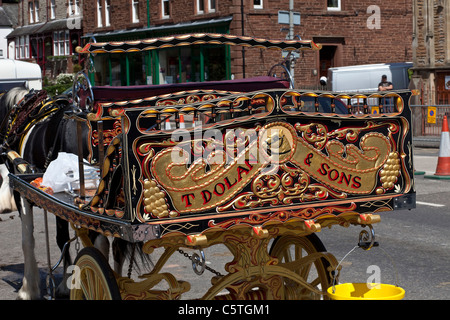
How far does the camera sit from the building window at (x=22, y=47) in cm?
6122

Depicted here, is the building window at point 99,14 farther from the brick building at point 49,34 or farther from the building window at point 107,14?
the brick building at point 49,34

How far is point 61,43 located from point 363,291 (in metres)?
→ 53.5

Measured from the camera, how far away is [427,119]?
22297 mm

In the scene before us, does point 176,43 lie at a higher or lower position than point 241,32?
lower

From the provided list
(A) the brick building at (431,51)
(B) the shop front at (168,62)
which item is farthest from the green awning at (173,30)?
(A) the brick building at (431,51)

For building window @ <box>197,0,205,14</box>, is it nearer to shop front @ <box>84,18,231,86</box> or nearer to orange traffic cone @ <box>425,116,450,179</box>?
shop front @ <box>84,18,231,86</box>

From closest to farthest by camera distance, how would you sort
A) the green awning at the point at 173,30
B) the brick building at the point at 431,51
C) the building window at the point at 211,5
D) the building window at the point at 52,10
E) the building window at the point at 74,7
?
the brick building at the point at 431,51 → the green awning at the point at 173,30 → the building window at the point at 211,5 → the building window at the point at 74,7 → the building window at the point at 52,10

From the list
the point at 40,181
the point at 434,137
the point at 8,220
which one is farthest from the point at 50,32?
the point at 40,181

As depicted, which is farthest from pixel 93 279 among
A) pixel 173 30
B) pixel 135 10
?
pixel 135 10

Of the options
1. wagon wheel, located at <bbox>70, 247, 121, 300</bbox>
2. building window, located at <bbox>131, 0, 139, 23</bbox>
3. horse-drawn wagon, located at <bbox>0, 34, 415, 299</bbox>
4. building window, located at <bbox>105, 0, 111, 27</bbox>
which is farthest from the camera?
building window, located at <bbox>105, 0, 111, 27</bbox>

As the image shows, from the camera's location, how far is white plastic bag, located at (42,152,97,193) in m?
5.45

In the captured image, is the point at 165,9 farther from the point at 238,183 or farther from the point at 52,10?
the point at 238,183

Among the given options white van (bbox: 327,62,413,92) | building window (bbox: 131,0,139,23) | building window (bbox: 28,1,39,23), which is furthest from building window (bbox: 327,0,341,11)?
building window (bbox: 28,1,39,23)
